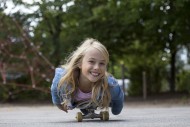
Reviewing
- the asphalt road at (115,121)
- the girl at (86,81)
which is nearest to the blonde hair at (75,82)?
the girl at (86,81)

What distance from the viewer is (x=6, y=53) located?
17344mm

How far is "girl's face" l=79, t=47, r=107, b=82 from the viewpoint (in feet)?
15.4

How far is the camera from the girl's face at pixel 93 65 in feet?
15.4

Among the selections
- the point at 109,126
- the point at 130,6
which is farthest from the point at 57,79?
the point at 130,6

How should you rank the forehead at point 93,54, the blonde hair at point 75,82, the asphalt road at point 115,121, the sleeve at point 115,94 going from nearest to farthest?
the asphalt road at point 115,121 → the forehead at point 93,54 → the blonde hair at point 75,82 → the sleeve at point 115,94

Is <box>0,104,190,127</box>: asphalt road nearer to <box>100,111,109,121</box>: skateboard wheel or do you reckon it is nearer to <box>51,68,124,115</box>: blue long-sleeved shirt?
<box>100,111,109,121</box>: skateboard wheel

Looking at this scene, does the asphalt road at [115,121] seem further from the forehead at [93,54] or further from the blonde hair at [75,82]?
the forehead at [93,54]

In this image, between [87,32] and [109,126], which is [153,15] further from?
[109,126]

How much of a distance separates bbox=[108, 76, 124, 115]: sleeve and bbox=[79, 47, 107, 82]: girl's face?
0.19 m

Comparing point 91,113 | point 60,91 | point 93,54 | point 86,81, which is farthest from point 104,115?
point 93,54

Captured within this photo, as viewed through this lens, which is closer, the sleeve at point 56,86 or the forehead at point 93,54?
the forehead at point 93,54

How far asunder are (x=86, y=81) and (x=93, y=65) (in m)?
0.24

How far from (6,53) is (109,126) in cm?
1370

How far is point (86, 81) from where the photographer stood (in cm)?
492
